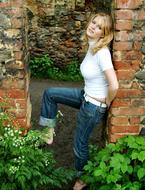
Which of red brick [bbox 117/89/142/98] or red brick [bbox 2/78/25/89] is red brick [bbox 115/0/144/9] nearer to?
red brick [bbox 117/89/142/98]

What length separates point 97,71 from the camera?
4.31m

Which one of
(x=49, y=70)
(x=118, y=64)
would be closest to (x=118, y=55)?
(x=118, y=64)

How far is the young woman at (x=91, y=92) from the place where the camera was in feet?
14.0

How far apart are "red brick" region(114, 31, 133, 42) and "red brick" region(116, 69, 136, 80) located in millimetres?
295

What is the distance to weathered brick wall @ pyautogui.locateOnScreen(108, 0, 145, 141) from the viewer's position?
425 cm

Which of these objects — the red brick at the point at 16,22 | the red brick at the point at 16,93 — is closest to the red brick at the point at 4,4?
the red brick at the point at 16,22

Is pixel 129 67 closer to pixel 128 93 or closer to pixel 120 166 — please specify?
pixel 128 93

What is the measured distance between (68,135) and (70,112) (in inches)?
33.2

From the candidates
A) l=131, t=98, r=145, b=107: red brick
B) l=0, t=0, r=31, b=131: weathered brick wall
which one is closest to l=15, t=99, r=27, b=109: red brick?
l=0, t=0, r=31, b=131: weathered brick wall

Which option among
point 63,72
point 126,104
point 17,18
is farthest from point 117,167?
point 63,72

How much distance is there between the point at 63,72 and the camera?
9.38 metres

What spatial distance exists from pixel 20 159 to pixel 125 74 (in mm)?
1224

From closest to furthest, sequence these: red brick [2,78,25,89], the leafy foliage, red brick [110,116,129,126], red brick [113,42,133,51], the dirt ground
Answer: red brick [113,42,133,51] < red brick [2,78,25,89] < red brick [110,116,129,126] < the dirt ground < the leafy foliage

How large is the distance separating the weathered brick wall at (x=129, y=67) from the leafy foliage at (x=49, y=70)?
4568mm
